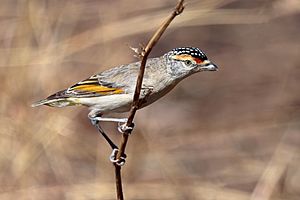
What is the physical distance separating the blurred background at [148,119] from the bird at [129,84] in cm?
265

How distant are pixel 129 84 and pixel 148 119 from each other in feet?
17.0

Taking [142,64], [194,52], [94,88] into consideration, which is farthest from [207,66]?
[142,64]

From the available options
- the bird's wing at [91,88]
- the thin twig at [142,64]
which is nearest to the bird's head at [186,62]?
the bird's wing at [91,88]

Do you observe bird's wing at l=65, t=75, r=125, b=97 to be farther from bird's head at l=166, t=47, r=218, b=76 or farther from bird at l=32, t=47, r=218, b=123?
bird's head at l=166, t=47, r=218, b=76

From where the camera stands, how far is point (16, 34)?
9.48m

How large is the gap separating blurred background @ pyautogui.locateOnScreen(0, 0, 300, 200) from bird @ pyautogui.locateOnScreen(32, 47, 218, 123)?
104 inches

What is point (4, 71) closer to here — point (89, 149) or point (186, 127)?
point (89, 149)

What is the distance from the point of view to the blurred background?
893 cm

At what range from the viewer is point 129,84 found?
588 centimetres

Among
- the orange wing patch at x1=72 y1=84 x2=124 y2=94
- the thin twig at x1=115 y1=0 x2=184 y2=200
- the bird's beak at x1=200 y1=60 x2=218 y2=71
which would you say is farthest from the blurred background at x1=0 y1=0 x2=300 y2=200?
the thin twig at x1=115 y1=0 x2=184 y2=200

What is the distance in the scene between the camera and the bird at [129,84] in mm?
5746

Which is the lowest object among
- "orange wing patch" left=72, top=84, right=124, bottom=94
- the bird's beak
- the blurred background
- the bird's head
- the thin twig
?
the thin twig

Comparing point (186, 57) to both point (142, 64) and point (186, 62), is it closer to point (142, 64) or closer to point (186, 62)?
point (186, 62)

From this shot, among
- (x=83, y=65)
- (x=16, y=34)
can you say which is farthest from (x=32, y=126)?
(x=83, y=65)
